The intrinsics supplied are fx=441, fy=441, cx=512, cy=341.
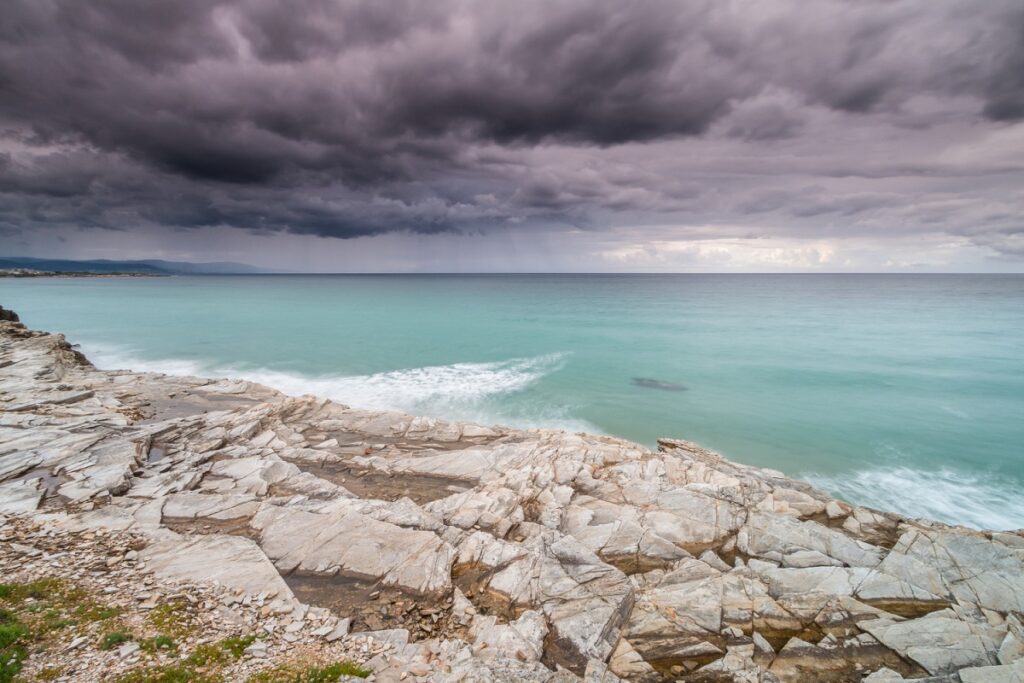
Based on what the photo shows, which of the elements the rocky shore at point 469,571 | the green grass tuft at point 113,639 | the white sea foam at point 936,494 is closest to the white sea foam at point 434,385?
the rocky shore at point 469,571

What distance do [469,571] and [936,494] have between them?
2346cm

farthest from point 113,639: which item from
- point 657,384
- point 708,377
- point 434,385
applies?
point 708,377

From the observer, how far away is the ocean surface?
983 inches

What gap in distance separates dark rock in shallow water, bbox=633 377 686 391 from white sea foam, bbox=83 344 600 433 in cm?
844

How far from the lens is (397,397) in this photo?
3378 centimetres

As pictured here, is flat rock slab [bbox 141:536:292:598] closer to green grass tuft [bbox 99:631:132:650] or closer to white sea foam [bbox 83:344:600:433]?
green grass tuft [bbox 99:631:132:650]

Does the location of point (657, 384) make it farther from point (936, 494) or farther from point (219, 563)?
point (219, 563)

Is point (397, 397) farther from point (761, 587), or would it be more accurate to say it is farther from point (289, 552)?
point (761, 587)

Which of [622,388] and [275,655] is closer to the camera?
[275,655]

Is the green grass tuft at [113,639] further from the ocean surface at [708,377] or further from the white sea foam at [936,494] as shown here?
the white sea foam at [936,494]

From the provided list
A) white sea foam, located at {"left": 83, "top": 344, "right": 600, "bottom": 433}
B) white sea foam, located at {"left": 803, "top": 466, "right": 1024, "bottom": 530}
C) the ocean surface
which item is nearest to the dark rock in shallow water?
the ocean surface

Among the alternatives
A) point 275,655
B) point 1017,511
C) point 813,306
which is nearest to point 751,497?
point 275,655

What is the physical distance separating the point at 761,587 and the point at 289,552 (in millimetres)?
12449

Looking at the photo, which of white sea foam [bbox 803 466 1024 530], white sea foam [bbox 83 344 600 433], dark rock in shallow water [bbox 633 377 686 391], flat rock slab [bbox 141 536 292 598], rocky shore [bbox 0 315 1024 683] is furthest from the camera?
dark rock in shallow water [bbox 633 377 686 391]
